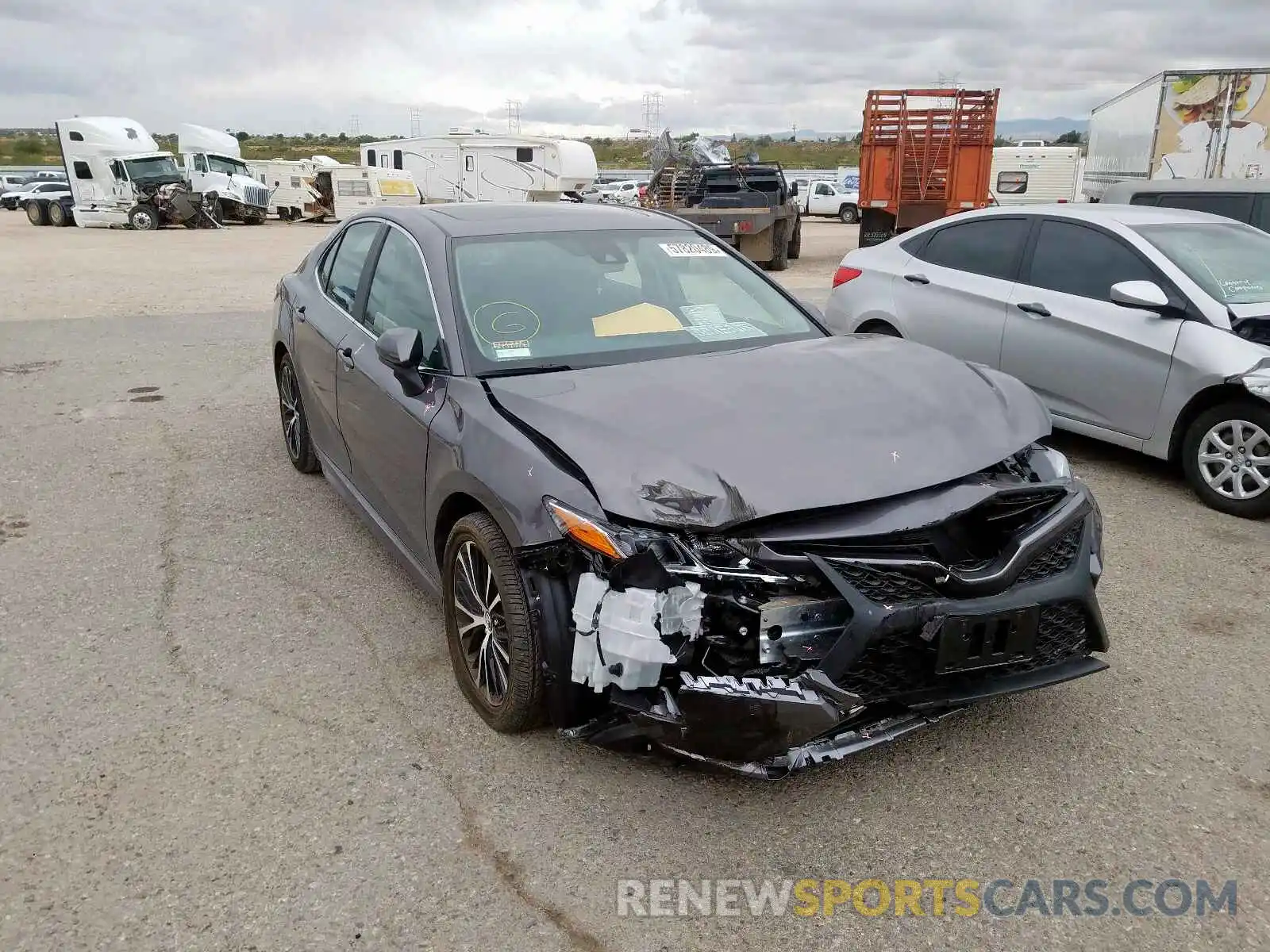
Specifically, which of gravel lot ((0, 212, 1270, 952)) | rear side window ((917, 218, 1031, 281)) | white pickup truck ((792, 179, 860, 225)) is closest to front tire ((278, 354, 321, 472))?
gravel lot ((0, 212, 1270, 952))

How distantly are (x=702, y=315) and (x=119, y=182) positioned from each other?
34615 mm

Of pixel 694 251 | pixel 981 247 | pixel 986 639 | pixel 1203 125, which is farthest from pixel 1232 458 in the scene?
pixel 1203 125

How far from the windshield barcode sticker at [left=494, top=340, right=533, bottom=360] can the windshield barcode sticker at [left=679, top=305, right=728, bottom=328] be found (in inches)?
29.9

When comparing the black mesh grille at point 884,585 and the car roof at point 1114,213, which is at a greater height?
the car roof at point 1114,213

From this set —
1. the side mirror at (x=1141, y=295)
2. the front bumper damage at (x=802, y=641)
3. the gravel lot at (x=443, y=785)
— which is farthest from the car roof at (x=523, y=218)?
the side mirror at (x=1141, y=295)

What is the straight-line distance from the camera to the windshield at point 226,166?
1404 inches

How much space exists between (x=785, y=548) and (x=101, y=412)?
6.63 meters

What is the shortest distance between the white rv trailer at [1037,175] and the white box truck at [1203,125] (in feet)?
52.9

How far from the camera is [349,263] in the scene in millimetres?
4891

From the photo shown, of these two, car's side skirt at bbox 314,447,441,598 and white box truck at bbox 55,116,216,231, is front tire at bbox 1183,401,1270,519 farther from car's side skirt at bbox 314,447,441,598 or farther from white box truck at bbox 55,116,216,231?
white box truck at bbox 55,116,216,231

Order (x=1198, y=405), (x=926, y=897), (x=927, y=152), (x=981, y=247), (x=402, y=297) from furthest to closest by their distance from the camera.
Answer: (x=927, y=152) < (x=981, y=247) < (x=1198, y=405) < (x=402, y=297) < (x=926, y=897)

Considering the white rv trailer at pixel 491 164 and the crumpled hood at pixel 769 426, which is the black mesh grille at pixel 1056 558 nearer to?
the crumpled hood at pixel 769 426

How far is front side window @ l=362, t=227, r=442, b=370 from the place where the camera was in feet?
12.3

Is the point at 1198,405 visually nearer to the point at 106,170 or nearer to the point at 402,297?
the point at 402,297
